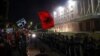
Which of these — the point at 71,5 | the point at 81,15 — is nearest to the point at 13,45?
the point at 81,15

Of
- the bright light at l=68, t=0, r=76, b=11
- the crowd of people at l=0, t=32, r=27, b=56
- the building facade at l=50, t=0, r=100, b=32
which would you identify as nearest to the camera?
the crowd of people at l=0, t=32, r=27, b=56

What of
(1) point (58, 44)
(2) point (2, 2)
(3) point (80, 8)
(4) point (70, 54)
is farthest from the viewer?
(3) point (80, 8)

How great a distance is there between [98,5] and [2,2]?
48.9 feet

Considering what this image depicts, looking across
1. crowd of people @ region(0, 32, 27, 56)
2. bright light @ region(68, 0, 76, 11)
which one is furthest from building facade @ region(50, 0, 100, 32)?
crowd of people @ region(0, 32, 27, 56)

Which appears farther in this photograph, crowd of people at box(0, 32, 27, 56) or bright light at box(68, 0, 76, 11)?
bright light at box(68, 0, 76, 11)

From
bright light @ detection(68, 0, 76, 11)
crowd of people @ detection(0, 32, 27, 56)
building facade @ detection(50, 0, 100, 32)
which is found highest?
bright light @ detection(68, 0, 76, 11)

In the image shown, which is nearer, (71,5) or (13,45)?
(13,45)

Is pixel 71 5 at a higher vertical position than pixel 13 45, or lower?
higher

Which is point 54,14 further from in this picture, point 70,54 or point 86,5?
point 70,54

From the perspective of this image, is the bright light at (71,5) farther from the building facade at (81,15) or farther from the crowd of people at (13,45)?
the crowd of people at (13,45)

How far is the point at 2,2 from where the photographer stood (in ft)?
41.7

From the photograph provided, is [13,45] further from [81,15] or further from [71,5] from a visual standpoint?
[71,5]

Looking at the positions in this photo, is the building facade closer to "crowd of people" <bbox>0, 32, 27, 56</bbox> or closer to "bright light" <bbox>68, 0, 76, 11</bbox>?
"bright light" <bbox>68, 0, 76, 11</bbox>

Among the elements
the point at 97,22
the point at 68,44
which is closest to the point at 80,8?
the point at 97,22
